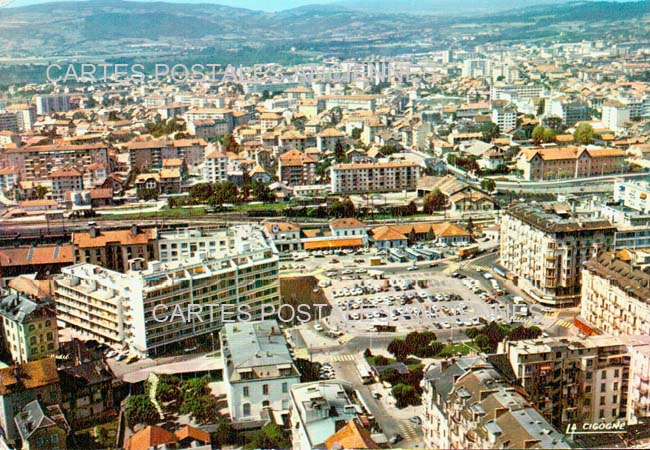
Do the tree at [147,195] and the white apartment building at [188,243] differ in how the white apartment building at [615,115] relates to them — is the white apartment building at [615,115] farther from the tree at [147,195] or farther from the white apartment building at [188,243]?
the white apartment building at [188,243]

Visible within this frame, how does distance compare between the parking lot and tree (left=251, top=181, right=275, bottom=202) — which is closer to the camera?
the parking lot

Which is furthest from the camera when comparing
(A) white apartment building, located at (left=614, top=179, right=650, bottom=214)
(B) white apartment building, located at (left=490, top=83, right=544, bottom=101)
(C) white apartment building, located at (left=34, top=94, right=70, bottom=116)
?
(B) white apartment building, located at (left=490, top=83, right=544, bottom=101)

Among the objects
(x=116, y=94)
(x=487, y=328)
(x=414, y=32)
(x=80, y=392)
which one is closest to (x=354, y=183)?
(x=487, y=328)

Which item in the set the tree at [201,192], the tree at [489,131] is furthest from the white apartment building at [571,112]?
the tree at [201,192]

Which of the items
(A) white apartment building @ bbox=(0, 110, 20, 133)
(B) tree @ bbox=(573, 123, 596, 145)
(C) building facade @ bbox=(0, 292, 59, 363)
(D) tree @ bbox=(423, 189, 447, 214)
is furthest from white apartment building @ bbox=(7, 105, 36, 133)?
(C) building facade @ bbox=(0, 292, 59, 363)

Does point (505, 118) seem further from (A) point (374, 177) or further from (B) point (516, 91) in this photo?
(A) point (374, 177)

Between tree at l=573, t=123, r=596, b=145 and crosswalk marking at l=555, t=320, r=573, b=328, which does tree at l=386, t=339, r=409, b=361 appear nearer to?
crosswalk marking at l=555, t=320, r=573, b=328

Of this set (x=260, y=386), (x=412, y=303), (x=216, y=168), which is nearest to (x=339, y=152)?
(x=216, y=168)

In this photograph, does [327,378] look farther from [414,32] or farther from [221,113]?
[414,32]
